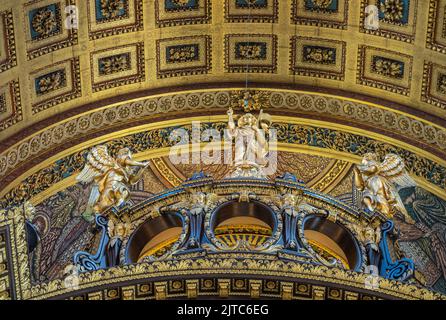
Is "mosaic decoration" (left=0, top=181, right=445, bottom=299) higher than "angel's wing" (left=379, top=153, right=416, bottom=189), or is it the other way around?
"angel's wing" (left=379, top=153, right=416, bottom=189)

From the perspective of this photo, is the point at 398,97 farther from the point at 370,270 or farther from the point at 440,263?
the point at 370,270

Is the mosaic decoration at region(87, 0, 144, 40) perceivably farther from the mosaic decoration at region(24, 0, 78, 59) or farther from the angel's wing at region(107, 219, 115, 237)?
the angel's wing at region(107, 219, 115, 237)

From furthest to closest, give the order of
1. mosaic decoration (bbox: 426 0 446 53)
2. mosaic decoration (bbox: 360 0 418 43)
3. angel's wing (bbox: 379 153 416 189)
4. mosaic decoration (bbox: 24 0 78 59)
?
mosaic decoration (bbox: 360 0 418 43) → mosaic decoration (bbox: 426 0 446 53) → mosaic decoration (bbox: 24 0 78 59) → angel's wing (bbox: 379 153 416 189)

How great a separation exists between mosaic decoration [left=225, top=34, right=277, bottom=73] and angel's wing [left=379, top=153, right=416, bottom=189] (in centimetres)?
289

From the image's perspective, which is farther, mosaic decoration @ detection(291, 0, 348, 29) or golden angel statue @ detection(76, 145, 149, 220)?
mosaic decoration @ detection(291, 0, 348, 29)

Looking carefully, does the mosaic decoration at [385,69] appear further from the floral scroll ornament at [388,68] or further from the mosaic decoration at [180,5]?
the mosaic decoration at [180,5]

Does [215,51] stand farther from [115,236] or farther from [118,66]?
[115,236]

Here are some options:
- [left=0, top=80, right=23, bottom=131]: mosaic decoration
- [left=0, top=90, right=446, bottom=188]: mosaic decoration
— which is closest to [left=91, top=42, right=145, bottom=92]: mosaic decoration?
[left=0, top=90, right=446, bottom=188]: mosaic decoration

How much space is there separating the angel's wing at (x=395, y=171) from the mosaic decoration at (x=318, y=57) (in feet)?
7.29

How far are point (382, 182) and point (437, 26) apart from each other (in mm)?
2936

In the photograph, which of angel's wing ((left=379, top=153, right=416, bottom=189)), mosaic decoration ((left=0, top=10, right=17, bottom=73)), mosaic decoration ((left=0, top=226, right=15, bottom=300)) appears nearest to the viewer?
mosaic decoration ((left=0, top=226, right=15, bottom=300))

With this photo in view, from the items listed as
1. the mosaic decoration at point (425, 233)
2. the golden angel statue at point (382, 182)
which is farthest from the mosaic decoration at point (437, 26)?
the mosaic decoration at point (425, 233)

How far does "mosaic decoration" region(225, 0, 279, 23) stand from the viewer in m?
24.7

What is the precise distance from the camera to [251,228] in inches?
890
